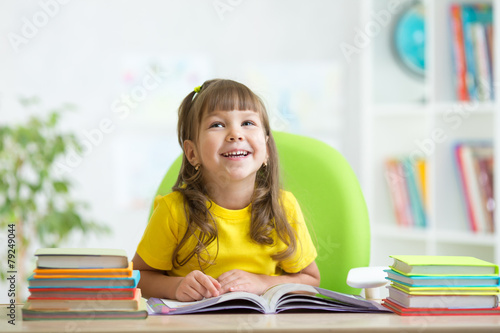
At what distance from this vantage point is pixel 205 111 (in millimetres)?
1368

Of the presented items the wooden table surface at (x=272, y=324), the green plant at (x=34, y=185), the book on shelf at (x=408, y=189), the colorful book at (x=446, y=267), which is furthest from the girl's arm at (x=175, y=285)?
the book on shelf at (x=408, y=189)

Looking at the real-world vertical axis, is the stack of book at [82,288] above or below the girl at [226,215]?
below

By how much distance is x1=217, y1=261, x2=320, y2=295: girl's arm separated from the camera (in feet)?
4.07

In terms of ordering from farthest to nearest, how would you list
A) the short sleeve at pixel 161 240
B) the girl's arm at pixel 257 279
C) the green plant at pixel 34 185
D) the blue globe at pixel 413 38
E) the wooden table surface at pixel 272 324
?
the blue globe at pixel 413 38 < the green plant at pixel 34 185 < the short sleeve at pixel 161 240 < the girl's arm at pixel 257 279 < the wooden table surface at pixel 272 324

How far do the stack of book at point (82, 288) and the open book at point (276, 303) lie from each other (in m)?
0.07

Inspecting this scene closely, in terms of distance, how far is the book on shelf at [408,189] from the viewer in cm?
300

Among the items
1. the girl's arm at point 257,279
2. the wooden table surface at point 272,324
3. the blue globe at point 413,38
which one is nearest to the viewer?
the wooden table surface at point 272,324

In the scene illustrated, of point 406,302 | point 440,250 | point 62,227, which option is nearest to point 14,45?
point 62,227

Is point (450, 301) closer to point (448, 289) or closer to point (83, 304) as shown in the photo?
point (448, 289)

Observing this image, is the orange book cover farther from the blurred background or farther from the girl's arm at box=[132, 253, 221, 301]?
the blurred background

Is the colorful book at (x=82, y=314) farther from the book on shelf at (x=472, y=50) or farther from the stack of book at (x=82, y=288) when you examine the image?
the book on shelf at (x=472, y=50)

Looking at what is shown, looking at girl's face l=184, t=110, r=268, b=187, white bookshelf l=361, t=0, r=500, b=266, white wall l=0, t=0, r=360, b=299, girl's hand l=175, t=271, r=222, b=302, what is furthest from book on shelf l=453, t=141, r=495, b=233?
girl's hand l=175, t=271, r=222, b=302

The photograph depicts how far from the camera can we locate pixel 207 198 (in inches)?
56.1

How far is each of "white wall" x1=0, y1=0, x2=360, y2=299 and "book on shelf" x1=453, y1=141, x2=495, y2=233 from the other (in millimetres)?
734
